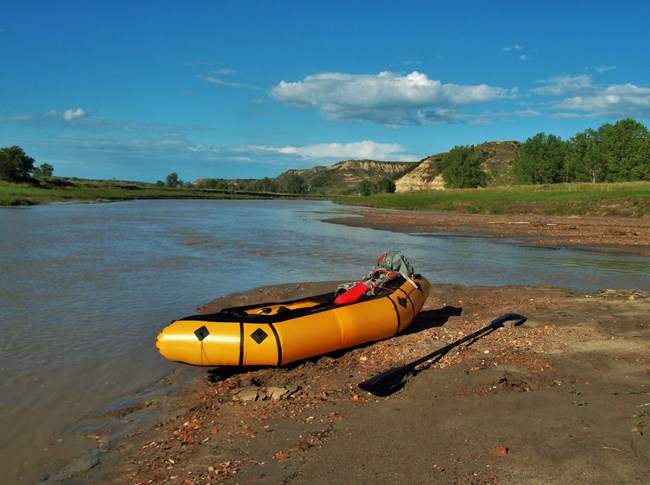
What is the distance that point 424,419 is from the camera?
5.34 metres

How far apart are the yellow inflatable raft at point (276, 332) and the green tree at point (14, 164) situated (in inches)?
4177

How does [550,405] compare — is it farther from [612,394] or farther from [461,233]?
[461,233]

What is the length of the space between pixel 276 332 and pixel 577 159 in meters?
84.8

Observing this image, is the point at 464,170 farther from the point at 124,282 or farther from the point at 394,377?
the point at 394,377

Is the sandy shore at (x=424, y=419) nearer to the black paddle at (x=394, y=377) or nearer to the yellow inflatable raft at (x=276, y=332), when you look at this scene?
the black paddle at (x=394, y=377)

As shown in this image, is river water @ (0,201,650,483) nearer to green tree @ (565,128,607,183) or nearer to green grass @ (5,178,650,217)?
green grass @ (5,178,650,217)

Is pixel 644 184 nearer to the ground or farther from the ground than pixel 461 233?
farther from the ground

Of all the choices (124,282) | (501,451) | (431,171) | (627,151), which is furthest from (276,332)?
(431,171)

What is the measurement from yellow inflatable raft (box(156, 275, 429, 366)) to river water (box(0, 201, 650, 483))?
962mm

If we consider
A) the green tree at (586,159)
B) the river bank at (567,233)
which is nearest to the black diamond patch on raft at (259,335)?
the river bank at (567,233)

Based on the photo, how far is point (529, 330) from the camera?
8.20 m

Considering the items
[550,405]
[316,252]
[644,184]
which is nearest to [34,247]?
[316,252]

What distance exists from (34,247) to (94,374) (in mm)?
17465

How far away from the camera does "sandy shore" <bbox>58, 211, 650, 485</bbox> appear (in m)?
4.35
